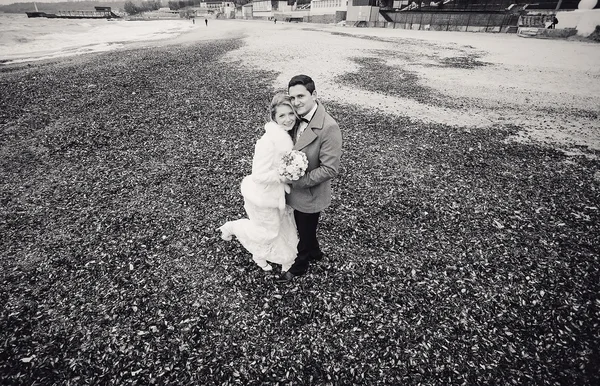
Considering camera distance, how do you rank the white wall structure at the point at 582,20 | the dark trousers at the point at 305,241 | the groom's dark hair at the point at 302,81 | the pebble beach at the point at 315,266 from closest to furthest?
the groom's dark hair at the point at 302,81, the pebble beach at the point at 315,266, the dark trousers at the point at 305,241, the white wall structure at the point at 582,20

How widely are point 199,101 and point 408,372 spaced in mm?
14387

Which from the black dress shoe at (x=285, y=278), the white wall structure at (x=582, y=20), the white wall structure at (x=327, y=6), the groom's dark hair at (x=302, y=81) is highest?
the white wall structure at (x=327, y=6)

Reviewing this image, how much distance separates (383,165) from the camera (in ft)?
30.4

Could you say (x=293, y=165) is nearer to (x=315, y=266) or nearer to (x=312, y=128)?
(x=312, y=128)

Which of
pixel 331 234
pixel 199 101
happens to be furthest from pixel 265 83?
pixel 331 234

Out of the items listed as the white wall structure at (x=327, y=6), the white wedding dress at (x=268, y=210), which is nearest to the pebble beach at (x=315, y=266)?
the white wedding dress at (x=268, y=210)

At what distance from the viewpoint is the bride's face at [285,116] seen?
3803 mm

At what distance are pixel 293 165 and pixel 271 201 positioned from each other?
34.3 inches

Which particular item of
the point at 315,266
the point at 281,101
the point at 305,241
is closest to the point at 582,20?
the point at 315,266

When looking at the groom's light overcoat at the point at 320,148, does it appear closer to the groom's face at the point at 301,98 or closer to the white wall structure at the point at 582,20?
the groom's face at the point at 301,98

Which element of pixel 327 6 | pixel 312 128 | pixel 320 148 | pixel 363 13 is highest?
pixel 327 6

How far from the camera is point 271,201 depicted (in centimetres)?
437

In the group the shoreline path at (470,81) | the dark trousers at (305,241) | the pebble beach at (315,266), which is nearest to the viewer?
the pebble beach at (315,266)

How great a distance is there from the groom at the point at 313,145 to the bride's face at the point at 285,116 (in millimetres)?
123
